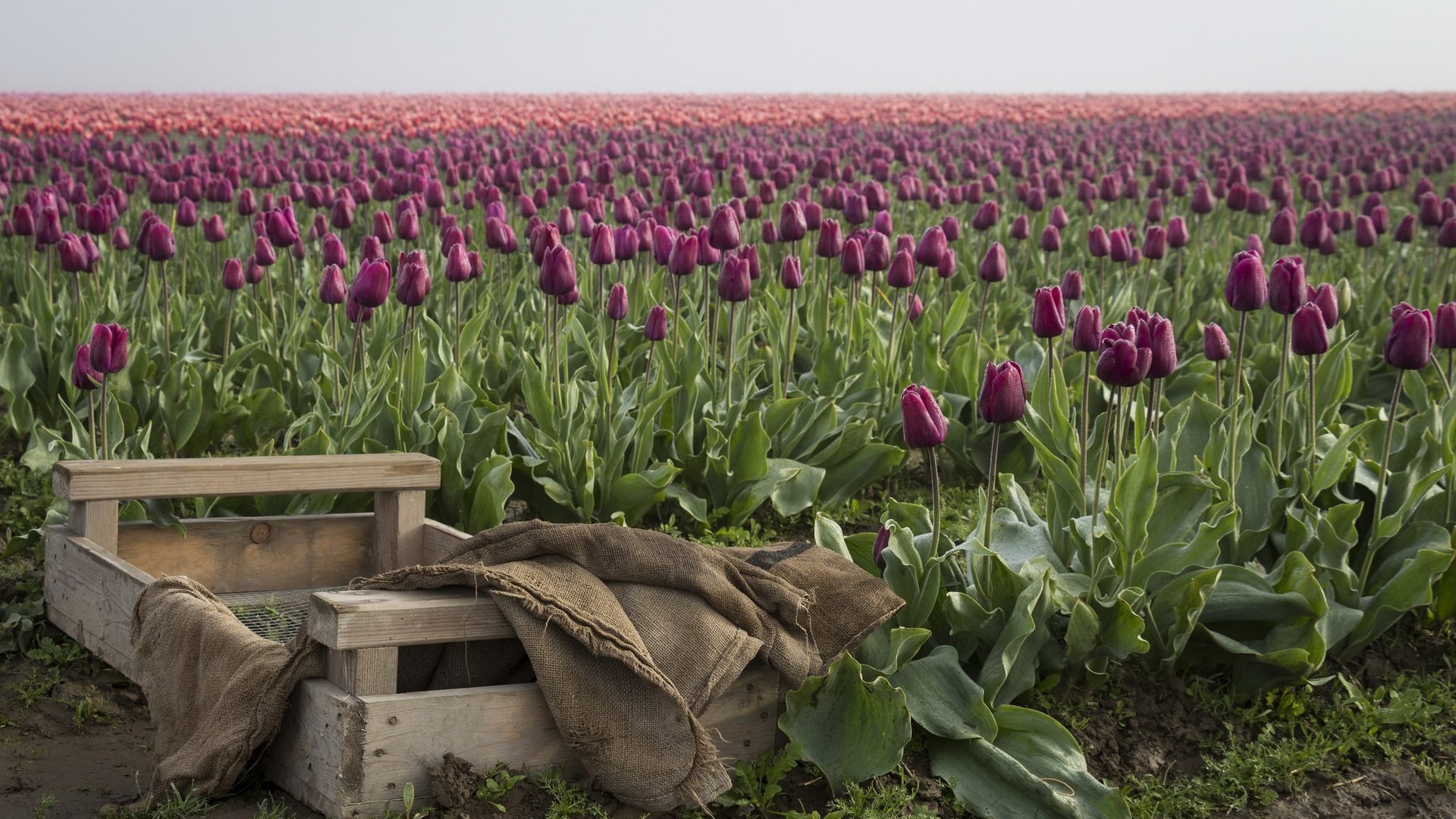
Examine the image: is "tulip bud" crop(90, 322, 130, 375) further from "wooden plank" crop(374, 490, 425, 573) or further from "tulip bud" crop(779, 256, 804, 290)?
"tulip bud" crop(779, 256, 804, 290)

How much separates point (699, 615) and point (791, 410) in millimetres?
2209

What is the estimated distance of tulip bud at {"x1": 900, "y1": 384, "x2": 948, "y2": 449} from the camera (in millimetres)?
3486

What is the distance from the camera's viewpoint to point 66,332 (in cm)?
620

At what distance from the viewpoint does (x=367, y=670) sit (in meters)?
3.04

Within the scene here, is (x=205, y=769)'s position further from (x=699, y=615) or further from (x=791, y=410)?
(x=791, y=410)

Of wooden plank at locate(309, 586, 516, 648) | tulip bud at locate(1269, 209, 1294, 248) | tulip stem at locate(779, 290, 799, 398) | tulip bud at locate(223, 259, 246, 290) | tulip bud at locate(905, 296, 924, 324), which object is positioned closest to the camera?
wooden plank at locate(309, 586, 516, 648)

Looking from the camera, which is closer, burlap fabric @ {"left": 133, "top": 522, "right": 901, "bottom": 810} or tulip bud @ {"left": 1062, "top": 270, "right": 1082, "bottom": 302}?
burlap fabric @ {"left": 133, "top": 522, "right": 901, "bottom": 810}

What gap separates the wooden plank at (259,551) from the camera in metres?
4.23

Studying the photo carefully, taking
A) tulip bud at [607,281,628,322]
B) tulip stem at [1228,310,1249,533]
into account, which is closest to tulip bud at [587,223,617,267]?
tulip bud at [607,281,628,322]

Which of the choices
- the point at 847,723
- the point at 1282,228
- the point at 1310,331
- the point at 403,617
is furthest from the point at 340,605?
the point at 1282,228

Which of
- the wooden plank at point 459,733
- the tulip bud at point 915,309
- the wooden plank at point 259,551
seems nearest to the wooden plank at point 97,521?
the wooden plank at point 259,551

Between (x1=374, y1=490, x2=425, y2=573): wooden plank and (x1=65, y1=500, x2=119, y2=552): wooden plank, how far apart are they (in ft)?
2.24

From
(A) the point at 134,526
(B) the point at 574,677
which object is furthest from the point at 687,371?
(B) the point at 574,677

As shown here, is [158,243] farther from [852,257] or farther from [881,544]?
[881,544]
